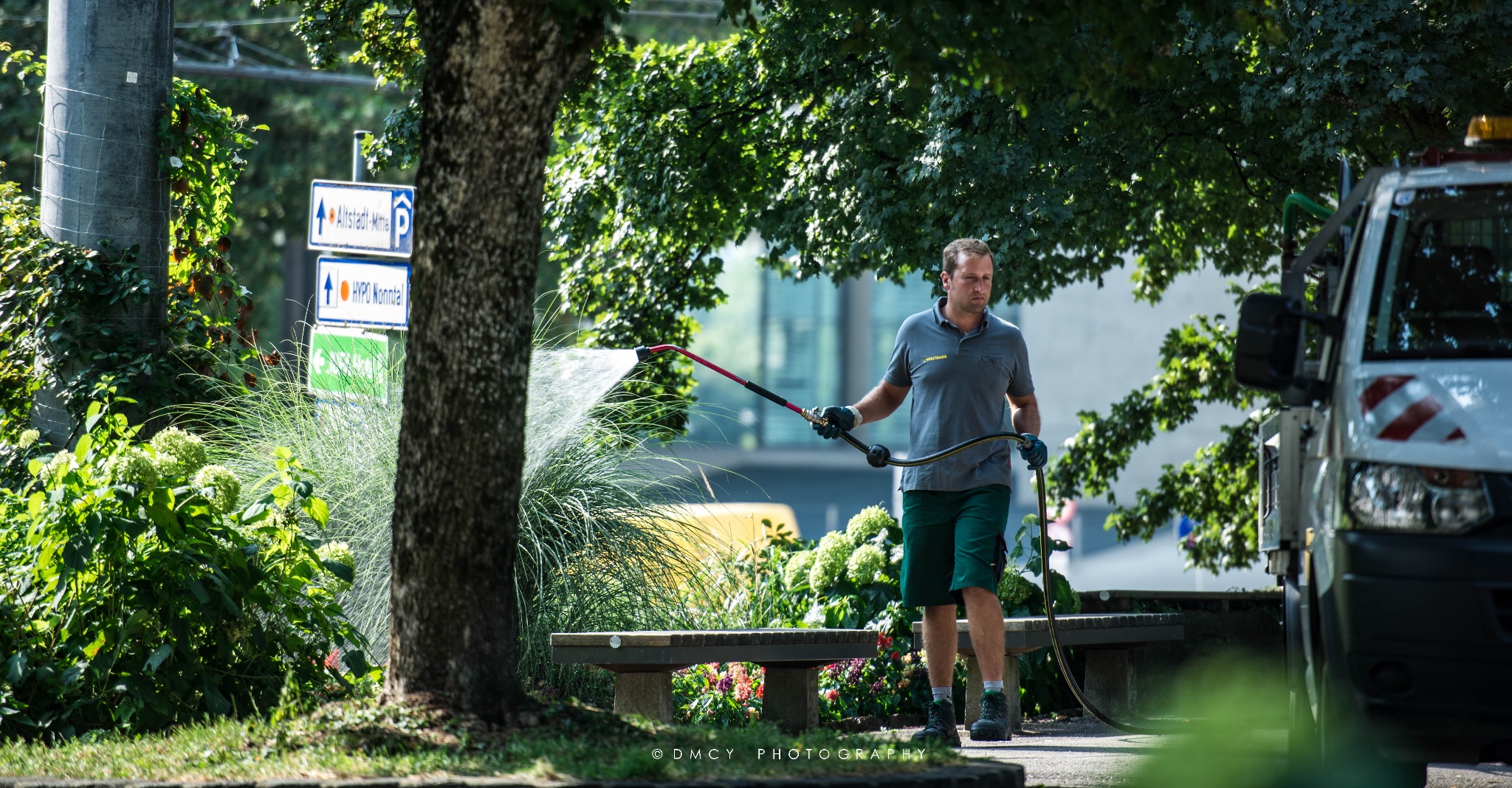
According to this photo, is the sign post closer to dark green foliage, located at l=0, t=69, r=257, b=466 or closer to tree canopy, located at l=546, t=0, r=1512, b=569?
dark green foliage, located at l=0, t=69, r=257, b=466

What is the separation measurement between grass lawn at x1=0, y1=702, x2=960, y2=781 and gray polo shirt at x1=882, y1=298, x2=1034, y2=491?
4.87 ft

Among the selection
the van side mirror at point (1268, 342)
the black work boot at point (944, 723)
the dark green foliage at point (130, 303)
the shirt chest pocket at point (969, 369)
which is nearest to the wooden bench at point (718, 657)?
the black work boot at point (944, 723)

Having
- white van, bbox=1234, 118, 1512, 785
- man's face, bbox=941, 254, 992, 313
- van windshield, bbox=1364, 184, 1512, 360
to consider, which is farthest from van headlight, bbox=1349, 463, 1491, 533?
man's face, bbox=941, 254, 992, 313

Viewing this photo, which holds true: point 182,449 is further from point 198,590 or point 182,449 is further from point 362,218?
point 362,218

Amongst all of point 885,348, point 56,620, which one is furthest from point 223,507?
point 885,348

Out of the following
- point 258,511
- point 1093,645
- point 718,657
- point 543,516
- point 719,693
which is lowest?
point 719,693

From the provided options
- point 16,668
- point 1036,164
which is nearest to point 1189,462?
point 1036,164

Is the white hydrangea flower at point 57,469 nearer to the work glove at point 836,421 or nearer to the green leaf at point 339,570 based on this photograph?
the green leaf at point 339,570

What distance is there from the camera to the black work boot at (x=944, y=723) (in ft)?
17.5

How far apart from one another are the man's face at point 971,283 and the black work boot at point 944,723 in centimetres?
151

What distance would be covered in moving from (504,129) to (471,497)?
3.19ft

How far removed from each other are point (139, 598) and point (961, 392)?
9.79 feet

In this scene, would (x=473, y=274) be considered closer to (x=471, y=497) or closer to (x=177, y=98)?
(x=471, y=497)

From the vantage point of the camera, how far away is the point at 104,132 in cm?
729
